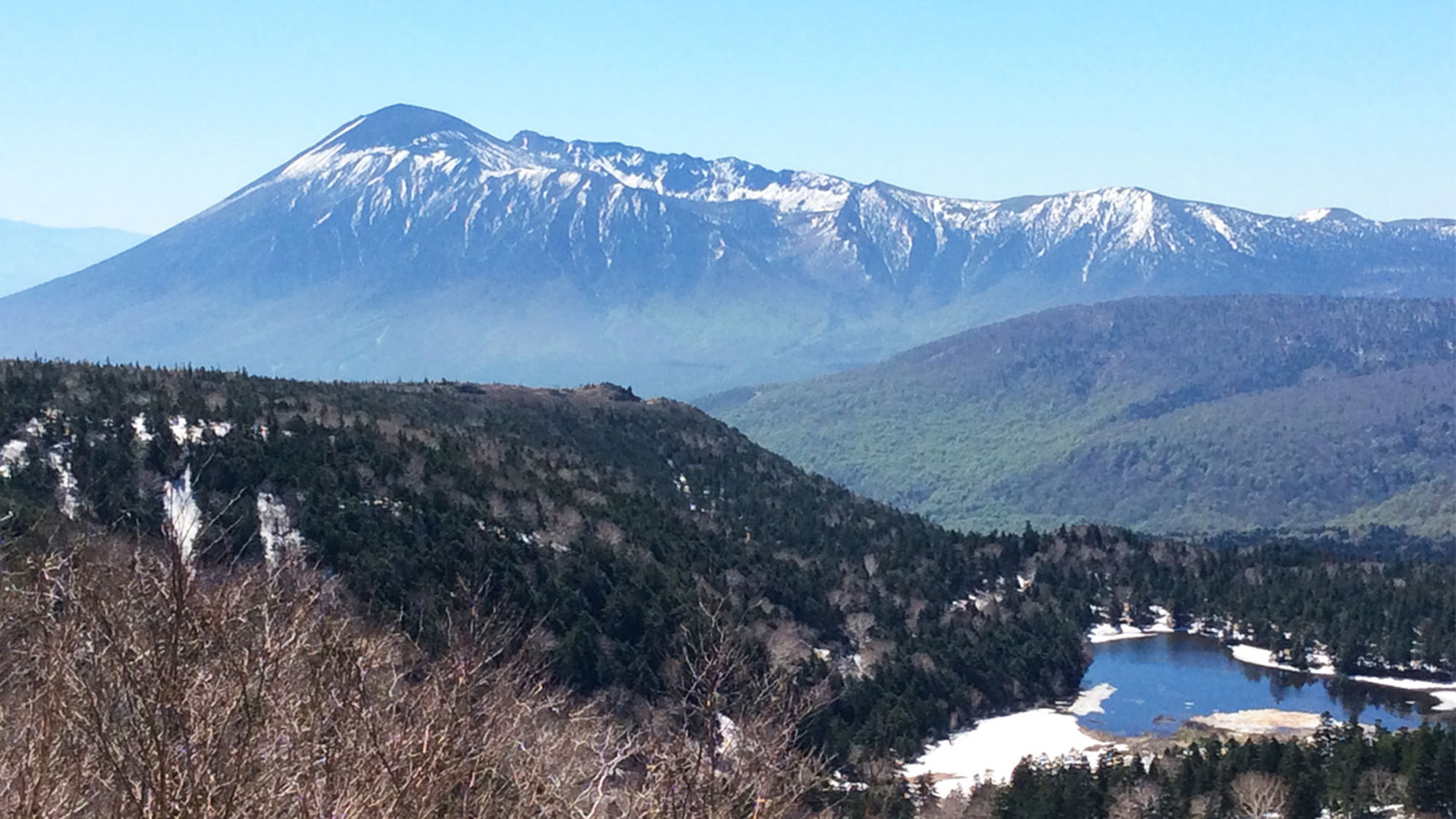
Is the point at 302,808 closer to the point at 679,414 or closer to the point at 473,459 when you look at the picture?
the point at 473,459

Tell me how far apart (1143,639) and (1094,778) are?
5758 centimetres

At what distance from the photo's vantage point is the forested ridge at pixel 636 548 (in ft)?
231

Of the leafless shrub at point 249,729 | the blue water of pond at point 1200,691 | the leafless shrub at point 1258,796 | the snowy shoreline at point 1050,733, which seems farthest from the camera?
the blue water of pond at point 1200,691

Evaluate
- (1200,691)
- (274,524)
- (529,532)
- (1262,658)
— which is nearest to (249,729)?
(274,524)

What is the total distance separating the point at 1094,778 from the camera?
2411 inches

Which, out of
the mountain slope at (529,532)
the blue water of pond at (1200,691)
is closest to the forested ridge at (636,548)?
the mountain slope at (529,532)

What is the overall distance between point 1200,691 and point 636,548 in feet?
142

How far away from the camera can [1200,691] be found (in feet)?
326

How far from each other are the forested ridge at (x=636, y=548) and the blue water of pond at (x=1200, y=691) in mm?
3863

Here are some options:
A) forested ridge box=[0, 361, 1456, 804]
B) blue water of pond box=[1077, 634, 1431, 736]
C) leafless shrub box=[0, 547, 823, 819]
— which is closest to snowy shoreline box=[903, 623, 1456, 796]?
blue water of pond box=[1077, 634, 1431, 736]

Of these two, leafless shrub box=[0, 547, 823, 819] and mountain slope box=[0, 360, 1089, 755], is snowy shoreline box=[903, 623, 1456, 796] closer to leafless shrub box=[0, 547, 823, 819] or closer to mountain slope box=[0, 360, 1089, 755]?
mountain slope box=[0, 360, 1089, 755]

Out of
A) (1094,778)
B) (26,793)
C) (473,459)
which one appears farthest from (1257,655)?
(26,793)

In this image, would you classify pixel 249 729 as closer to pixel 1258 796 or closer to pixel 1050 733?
pixel 1258 796

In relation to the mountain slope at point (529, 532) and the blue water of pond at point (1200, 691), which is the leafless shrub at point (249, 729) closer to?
the mountain slope at point (529, 532)
